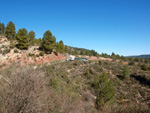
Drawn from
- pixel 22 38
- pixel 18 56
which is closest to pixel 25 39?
pixel 22 38

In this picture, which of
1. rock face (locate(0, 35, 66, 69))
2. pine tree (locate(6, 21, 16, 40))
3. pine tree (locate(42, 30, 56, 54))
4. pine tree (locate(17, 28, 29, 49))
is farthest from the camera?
pine tree (locate(6, 21, 16, 40))

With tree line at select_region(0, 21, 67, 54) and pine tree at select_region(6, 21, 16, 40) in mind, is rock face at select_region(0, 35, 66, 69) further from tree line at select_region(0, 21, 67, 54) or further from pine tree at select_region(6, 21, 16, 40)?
pine tree at select_region(6, 21, 16, 40)

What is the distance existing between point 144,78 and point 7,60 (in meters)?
34.7

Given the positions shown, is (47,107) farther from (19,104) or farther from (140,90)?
(140,90)

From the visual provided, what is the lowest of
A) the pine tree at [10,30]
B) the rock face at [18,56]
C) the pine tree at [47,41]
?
the rock face at [18,56]

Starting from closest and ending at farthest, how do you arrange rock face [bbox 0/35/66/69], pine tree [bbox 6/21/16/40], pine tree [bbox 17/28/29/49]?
rock face [bbox 0/35/66/69] < pine tree [bbox 17/28/29/49] < pine tree [bbox 6/21/16/40]

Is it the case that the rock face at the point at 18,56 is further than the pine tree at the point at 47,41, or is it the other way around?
the pine tree at the point at 47,41

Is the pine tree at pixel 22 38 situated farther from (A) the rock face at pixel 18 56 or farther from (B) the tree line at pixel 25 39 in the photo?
(A) the rock face at pixel 18 56

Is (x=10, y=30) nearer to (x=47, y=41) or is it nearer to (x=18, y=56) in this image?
(x=18, y=56)

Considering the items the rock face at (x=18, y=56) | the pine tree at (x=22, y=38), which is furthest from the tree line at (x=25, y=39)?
the rock face at (x=18, y=56)

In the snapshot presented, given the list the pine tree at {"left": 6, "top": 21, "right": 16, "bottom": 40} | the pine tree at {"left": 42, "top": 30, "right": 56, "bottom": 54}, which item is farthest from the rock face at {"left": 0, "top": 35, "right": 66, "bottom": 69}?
the pine tree at {"left": 6, "top": 21, "right": 16, "bottom": 40}

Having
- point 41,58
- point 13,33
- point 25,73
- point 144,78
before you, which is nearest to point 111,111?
point 25,73

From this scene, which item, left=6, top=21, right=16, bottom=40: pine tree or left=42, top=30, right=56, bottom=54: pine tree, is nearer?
left=42, top=30, right=56, bottom=54: pine tree

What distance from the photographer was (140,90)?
12.5 m
